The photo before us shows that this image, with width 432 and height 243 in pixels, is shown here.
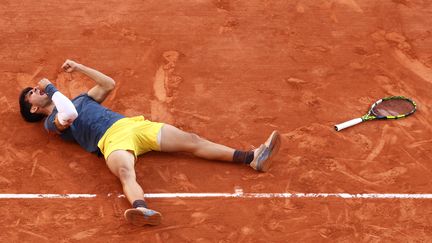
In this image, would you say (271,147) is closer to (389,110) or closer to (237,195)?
(237,195)

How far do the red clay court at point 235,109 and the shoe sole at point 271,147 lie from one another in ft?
0.37

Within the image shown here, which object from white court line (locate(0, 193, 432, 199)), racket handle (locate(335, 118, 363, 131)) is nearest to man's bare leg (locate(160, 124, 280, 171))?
white court line (locate(0, 193, 432, 199))

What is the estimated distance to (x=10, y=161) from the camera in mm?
7840

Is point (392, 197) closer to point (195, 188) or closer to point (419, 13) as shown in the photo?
point (195, 188)

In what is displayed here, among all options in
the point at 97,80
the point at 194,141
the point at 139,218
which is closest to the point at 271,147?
the point at 194,141

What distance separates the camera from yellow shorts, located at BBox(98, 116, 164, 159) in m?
7.63

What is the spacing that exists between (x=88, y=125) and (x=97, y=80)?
0.52 meters

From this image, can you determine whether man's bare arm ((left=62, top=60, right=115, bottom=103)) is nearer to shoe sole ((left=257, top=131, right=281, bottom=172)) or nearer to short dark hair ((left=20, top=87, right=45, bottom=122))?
short dark hair ((left=20, top=87, right=45, bottom=122))

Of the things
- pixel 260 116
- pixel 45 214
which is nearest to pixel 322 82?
pixel 260 116

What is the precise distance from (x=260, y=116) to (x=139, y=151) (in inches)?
62.6

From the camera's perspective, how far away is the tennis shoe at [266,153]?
25.2 feet

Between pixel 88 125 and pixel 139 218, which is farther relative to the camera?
pixel 88 125

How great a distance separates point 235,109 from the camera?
8672 mm

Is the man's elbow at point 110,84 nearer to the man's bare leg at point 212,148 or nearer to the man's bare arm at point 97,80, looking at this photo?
the man's bare arm at point 97,80
